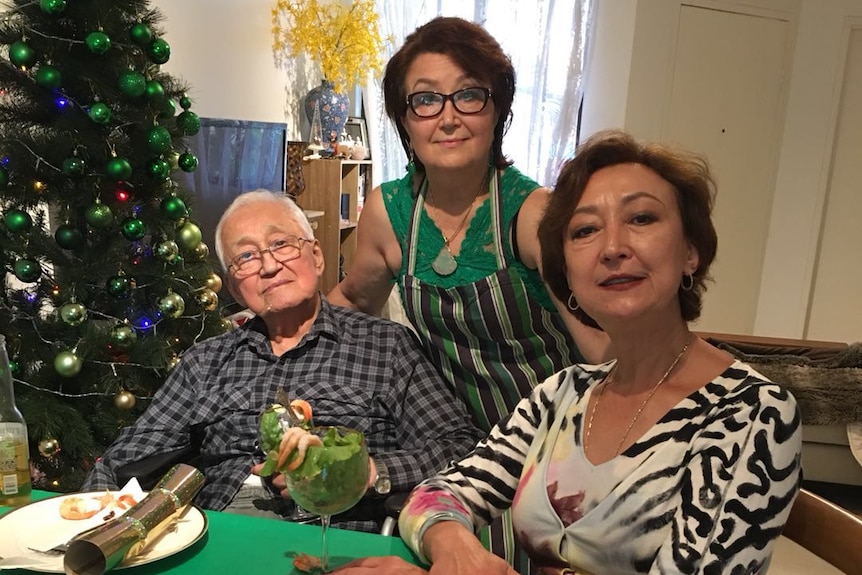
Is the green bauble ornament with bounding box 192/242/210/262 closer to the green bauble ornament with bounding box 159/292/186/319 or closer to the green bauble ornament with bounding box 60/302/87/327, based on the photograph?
the green bauble ornament with bounding box 159/292/186/319

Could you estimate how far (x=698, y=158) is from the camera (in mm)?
1148

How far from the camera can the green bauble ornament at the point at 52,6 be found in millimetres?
1861

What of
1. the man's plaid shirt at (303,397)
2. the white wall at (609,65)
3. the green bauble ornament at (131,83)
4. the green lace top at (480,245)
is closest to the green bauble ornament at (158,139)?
the green bauble ornament at (131,83)

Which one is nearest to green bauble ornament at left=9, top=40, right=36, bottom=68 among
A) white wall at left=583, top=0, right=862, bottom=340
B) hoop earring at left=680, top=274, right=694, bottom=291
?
hoop earring at left=680, top=274, right=694, bottom=291

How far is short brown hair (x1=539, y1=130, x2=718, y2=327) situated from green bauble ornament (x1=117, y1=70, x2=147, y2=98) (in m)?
1.37

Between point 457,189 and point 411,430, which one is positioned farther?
point 457,189

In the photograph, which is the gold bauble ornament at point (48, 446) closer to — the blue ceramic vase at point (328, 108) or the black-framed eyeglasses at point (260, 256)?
the black-framed eyeglasses at point (260, 256)

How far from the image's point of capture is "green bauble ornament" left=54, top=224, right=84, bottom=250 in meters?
2.05

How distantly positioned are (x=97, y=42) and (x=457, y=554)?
1695 mm

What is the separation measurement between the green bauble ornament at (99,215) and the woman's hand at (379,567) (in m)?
1.41

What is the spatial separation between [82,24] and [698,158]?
1750 millimetres

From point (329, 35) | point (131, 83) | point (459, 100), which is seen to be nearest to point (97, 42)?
point (131, 83)

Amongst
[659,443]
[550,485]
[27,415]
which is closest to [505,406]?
[550,485]

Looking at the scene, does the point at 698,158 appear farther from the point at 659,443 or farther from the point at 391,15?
the point at 391,15
